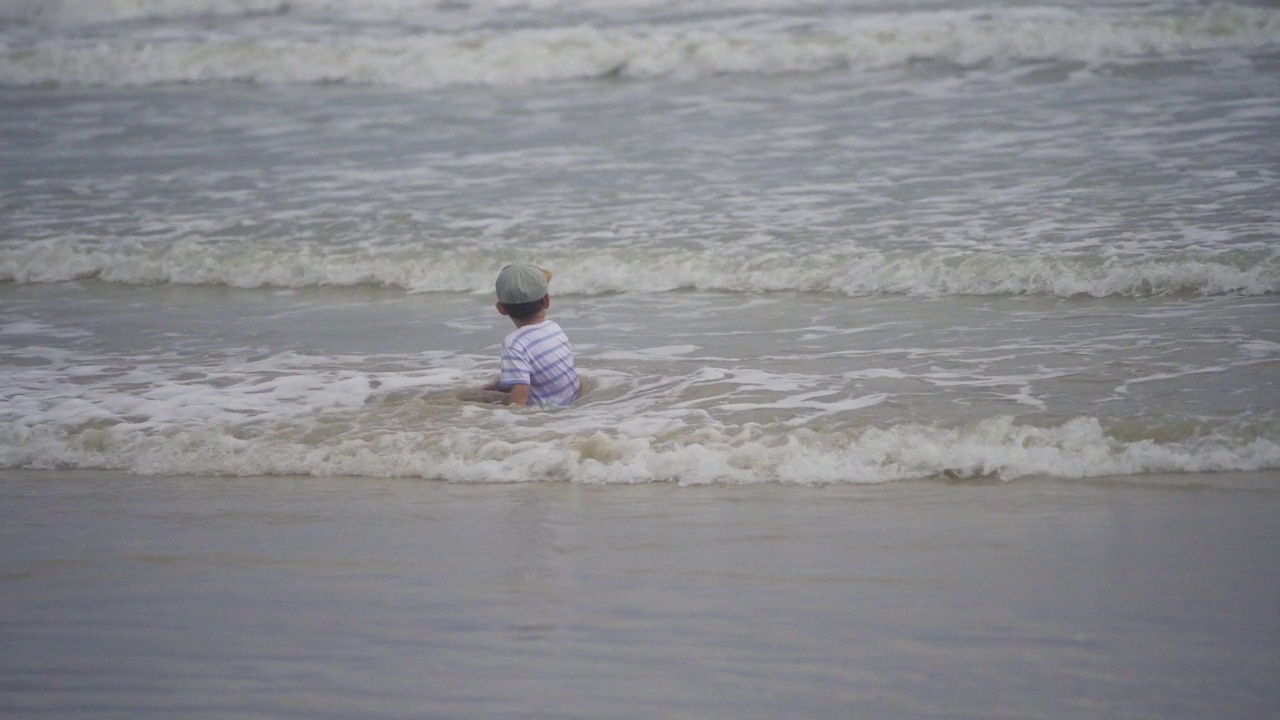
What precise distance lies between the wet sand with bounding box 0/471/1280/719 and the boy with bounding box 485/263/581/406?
109 centimetres

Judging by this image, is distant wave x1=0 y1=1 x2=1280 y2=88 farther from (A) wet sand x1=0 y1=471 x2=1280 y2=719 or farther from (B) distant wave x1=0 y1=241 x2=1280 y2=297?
(A) wet sand x1=0 y1=471 x2=1280 y2=719

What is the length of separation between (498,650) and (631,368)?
3392 millimetres

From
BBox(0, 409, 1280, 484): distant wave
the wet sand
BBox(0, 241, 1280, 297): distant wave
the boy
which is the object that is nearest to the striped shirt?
the boy

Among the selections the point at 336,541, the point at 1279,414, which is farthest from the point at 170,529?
the point at 1279,414

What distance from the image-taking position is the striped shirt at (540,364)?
6.20 m

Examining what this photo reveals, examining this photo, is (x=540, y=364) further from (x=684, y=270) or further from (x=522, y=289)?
(x=684, y=270)

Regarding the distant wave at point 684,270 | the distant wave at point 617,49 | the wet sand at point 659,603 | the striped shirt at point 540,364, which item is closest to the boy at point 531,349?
the striped shirt at point 540,364

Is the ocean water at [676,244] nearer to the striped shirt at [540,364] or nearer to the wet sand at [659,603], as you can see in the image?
the striped shirt at [540,364]

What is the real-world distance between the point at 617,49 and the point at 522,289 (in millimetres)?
12128

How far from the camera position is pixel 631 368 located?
22.6ft

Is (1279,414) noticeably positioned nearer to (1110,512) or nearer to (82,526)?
(1110,512)

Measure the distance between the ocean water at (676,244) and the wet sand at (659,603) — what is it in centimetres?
51

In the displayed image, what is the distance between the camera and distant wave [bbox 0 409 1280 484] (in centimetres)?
502

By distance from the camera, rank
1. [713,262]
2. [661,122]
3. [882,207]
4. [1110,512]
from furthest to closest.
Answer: [661,122], [882,207], [713,262], [1110,512]
